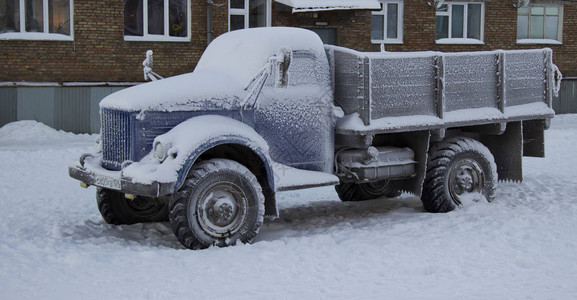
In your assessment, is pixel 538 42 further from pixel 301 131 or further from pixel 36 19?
pixel 301 131

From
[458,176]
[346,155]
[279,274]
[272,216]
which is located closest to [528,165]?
[458,176]

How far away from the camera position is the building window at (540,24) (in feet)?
85.5

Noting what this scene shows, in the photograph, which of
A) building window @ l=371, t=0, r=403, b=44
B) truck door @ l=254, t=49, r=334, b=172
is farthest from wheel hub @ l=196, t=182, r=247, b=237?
building window @ l=371, t=0, r=403, b=44

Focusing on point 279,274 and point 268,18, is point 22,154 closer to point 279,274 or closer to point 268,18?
point 268,18

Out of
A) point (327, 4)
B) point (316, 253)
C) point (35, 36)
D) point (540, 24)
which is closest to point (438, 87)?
point (316, 253)

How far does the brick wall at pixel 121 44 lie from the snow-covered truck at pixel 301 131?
1037 cm

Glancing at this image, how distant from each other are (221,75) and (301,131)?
3.45 ft

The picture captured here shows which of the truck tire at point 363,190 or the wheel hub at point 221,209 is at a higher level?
the wheel hub at point 221,209

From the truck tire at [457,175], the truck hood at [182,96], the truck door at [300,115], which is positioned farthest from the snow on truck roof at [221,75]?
the truck tire at [457,175]

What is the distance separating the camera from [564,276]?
7113 mm

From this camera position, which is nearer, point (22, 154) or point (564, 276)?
point (564, 276)

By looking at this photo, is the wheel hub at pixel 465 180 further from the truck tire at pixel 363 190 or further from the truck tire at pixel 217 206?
the truck tire at pixel 217 206

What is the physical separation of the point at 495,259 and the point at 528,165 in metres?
7.39

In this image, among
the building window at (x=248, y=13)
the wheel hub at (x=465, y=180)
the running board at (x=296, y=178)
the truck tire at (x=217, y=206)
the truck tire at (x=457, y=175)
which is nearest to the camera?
the truck tire at (x=217, y=206)
